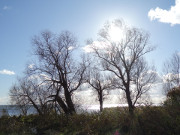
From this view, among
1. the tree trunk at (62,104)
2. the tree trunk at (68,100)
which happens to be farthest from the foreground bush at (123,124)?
the tree trunk at (68,100)

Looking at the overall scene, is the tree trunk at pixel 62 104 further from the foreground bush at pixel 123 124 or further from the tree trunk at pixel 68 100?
the foreground bush at pixel 123 124

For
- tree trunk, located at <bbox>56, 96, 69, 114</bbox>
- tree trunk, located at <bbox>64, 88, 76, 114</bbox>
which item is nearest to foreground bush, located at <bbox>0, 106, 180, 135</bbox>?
tree trunk, located at <bbox>56, 96, 69, 114</bbox>

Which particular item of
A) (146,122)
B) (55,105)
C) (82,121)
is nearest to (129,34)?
(55,105)

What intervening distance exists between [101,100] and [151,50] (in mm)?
15498

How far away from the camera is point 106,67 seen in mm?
22891

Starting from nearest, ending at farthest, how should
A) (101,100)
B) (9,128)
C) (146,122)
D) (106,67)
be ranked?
1. (146,122)
2. (9,128)
3. (106,67)
4. (101,100)

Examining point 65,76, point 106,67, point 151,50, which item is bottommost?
point 65,76

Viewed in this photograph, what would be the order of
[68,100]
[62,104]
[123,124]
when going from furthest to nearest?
[68,100], [62,104], [123,124]

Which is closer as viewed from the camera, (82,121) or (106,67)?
(82,121)

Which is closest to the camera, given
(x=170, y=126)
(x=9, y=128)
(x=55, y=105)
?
(x=170, y=126)

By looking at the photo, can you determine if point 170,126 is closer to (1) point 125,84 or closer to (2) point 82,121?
(2) point 82,121

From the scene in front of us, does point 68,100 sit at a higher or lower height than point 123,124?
higher

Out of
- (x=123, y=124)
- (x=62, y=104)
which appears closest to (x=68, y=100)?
(x=62, y=104)

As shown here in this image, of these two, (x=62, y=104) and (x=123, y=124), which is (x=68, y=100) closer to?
(x=62, y=104)
